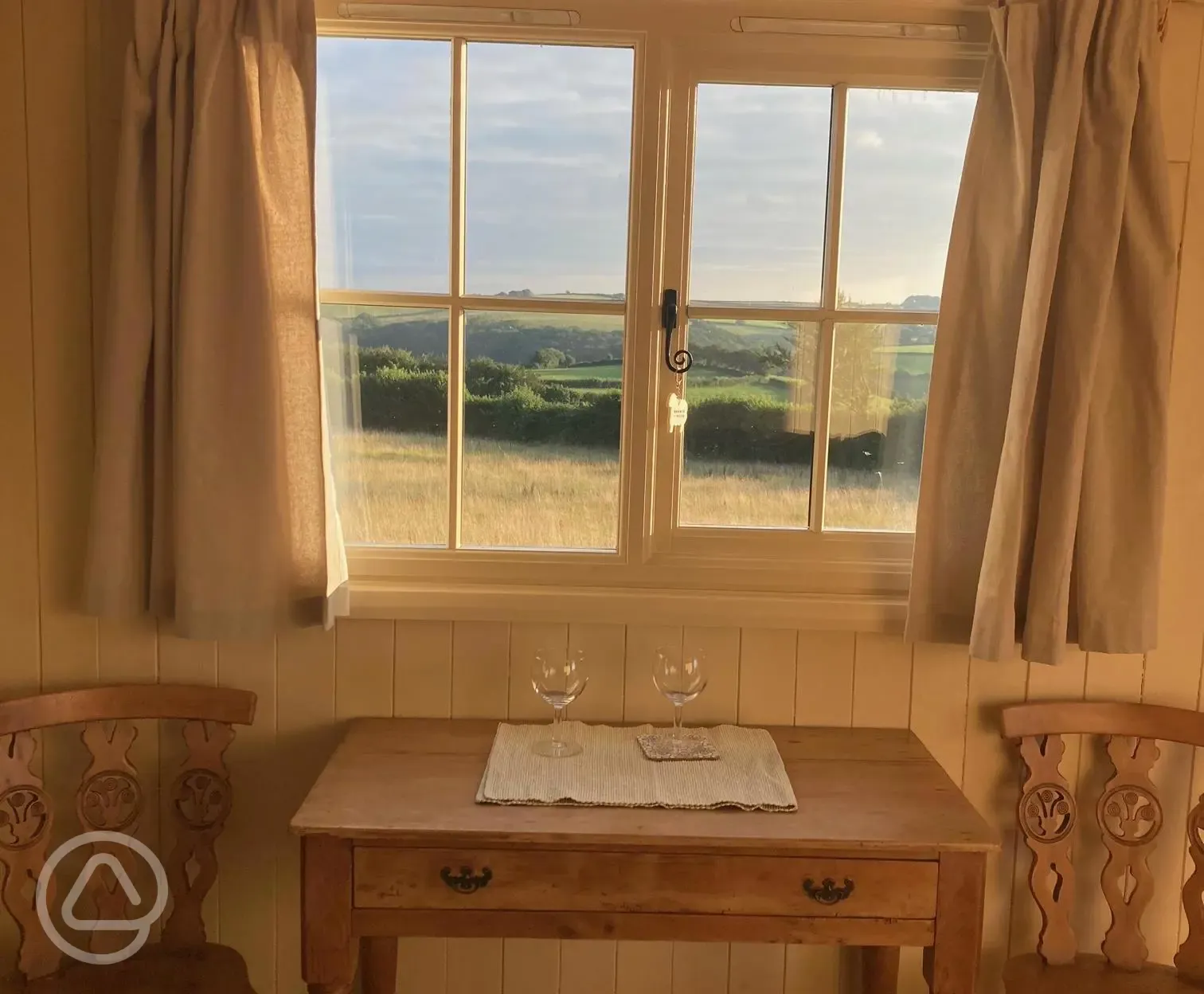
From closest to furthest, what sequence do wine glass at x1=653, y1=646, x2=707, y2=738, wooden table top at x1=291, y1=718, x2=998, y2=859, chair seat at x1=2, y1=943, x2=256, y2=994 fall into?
1. wooden table top at x1=291, y1=718, x2=998, y2=859
2. chair seat at x1=2, y1=943, x2=256, y2=994
3. wine glass at x1=653, y1=646, x2=707, y2=738

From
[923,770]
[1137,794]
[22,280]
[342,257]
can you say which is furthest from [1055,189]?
[22,280]

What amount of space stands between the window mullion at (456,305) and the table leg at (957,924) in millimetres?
1031

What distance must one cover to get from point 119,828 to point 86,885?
0.46 feet

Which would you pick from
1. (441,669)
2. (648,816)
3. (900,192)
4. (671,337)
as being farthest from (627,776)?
(900,192)

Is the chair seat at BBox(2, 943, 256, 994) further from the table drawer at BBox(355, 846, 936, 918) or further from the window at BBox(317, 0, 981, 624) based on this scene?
the window at BBox(317, 0, 981, 624)

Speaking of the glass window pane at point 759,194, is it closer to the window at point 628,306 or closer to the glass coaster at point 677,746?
the window at point 628,306

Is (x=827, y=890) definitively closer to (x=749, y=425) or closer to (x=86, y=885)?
(x=749, y=425)

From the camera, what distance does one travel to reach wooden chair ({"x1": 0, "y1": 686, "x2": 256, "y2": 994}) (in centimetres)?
173

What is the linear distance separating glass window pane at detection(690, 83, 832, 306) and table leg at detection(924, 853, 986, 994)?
102 cm

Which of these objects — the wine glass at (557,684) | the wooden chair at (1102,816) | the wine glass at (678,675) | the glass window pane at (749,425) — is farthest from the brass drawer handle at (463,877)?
the wooden chair at (1102,816)

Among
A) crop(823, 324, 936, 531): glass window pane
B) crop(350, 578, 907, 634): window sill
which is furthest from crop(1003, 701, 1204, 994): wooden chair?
crop(823, 324, 936, 531): glass window pane

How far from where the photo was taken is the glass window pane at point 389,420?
1.94 m

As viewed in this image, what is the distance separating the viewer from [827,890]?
4.97 feet

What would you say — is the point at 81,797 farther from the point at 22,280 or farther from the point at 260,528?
the point at 22,280
